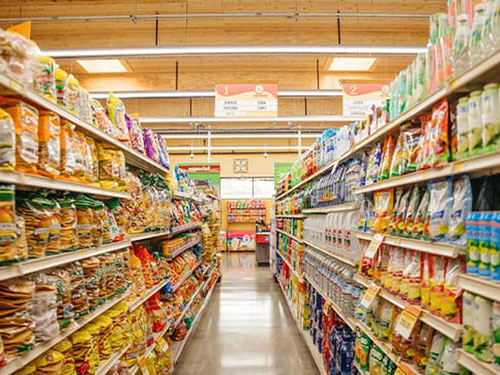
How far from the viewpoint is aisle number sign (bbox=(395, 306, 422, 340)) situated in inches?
71.5

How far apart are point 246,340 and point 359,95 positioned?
503 centimetres

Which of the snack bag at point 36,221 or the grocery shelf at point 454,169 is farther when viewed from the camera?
the snack bag at point 36,221

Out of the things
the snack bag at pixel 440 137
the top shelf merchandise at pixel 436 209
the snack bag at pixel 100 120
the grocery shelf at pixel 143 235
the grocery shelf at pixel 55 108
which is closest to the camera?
the top shelf merchandise at pixel 436 209

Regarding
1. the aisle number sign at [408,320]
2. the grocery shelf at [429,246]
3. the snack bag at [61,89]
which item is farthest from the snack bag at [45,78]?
the aisle number sign at [408,320]

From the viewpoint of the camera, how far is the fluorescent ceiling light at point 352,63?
29.0 ft

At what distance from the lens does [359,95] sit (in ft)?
23.9

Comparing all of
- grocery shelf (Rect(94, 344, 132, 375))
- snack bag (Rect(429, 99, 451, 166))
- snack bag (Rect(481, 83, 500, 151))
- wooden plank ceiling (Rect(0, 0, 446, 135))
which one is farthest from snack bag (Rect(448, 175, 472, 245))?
wooden plank ceiling (Rect(0, 0, 446, 135))

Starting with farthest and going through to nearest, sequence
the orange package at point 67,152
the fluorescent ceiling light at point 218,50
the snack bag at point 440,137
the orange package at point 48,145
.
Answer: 1. the fluorescent ceiling light at point 218,50
2. the orange package at point 67,152
3. the orange package at point 48,145
4. the snack bag at point 440,137

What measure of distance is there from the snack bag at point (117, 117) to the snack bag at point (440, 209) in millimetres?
2234

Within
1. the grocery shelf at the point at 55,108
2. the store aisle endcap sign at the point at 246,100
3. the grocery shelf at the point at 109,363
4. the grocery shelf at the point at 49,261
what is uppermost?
the store aisle endcap sign at the point at 246,100

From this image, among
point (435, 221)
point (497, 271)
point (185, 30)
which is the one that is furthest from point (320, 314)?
point (185, 30)

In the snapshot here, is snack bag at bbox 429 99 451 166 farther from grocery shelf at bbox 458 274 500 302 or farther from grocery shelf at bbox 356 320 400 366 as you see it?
grocery shelf at bbox 356 320 400 366

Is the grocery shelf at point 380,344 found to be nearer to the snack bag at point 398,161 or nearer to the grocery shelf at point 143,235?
the snack bag at point 398,161

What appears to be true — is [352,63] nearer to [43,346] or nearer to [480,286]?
[480,286]
